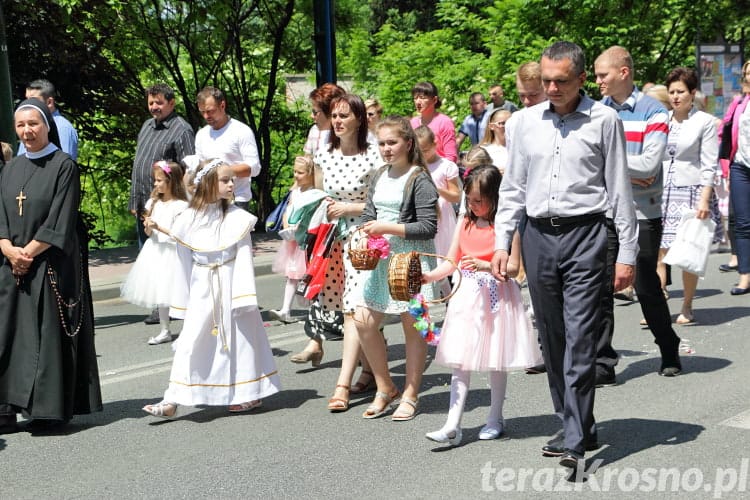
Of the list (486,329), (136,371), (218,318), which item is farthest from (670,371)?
(136,371)

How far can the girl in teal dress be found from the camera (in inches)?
257

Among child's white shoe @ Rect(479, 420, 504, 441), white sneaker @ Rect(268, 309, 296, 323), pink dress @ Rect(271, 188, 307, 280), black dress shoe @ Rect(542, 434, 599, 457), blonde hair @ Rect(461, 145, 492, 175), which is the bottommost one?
white sneaker @ Rect(268, 309, 296, 323)

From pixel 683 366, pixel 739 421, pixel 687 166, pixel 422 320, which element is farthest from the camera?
pixel 687 166

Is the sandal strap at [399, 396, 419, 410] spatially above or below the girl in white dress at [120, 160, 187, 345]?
below

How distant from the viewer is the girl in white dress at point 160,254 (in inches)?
377

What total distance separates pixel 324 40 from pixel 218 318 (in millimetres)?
9561

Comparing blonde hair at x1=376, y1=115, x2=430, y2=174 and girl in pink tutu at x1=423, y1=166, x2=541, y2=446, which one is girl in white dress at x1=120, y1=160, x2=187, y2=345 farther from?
girl in pink tutu at x1=423, y1=166, x2=541, y2=446

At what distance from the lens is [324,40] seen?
15.8 meters

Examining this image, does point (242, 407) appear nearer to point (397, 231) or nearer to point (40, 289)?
point (40, 289)

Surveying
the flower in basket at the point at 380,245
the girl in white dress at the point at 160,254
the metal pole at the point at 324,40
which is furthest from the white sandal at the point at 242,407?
the metal pole at the point at 324,40

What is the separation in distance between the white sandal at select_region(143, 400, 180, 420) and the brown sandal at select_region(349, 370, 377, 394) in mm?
1209

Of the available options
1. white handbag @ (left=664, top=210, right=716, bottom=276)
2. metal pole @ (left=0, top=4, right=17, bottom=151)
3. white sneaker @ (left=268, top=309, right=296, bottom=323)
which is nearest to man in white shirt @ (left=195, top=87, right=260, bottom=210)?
white sneaker @ (left=268, top=309, right=296, bottom=323)

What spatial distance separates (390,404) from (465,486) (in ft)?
5.51

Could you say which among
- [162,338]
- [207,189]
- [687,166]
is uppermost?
[207,189]
